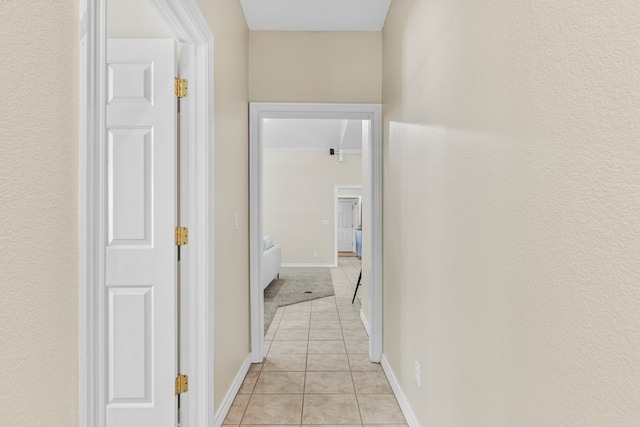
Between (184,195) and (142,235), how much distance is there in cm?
28

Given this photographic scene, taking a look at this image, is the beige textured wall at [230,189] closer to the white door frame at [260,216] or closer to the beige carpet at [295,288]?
the white door frame at [260,216]

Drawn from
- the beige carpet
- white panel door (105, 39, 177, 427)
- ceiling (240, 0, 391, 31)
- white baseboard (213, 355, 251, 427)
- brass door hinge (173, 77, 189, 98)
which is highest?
ceiling (240, 0, 391, 31)

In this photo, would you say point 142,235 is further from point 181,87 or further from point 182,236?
point 181,87

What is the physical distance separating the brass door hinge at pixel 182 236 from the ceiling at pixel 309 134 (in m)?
3.91

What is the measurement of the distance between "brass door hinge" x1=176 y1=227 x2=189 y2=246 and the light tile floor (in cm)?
108

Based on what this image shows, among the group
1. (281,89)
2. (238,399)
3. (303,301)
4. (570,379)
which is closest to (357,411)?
(238,399)

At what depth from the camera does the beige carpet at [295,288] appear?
4.98 m

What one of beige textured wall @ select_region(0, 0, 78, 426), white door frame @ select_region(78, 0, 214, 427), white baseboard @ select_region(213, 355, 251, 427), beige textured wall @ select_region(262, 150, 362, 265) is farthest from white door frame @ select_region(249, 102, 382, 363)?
beige textured wall @ select_region(262, 150, 362, 265)

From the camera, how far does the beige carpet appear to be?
498 cm

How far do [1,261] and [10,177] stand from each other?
0.14 meters

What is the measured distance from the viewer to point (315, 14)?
2.73 meters

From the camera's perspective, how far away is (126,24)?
185 cm

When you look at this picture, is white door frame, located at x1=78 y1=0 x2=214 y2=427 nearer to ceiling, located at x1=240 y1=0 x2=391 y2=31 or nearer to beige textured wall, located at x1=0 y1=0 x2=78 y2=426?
beige textured wall, located at x1=0 y1=0 x2=78 y2=426

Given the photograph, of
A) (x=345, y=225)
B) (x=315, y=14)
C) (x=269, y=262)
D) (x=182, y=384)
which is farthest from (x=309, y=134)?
(x=345, y=225)
